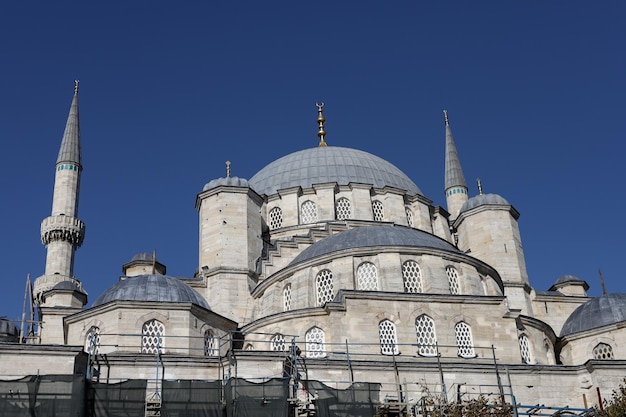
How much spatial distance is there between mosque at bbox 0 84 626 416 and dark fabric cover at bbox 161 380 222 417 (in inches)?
1.2

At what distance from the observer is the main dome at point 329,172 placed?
34.2 m

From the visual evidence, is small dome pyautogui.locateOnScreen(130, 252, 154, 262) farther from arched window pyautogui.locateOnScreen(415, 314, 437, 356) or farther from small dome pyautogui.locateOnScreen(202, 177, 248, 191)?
arched window pyautogui.locateOnScreen(415, 314, 437, 356)

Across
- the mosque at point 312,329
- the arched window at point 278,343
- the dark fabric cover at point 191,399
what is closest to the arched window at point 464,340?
the mosque at point 312,329

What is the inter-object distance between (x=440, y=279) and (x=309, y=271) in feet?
12.3

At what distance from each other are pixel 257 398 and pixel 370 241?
24.8 feet

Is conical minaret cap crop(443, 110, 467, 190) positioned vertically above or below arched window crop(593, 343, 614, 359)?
above

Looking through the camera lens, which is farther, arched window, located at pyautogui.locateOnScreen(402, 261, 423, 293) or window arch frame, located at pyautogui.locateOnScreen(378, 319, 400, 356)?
arched window, located at pyautogui.locateOnScreen(402, 261, 423, 293)

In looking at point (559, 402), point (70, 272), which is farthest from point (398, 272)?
point (70, 272)

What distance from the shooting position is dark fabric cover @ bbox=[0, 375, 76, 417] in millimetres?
17625

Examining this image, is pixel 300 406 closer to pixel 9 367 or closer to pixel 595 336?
pixel 9 367

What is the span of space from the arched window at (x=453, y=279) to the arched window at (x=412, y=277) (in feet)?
3.08

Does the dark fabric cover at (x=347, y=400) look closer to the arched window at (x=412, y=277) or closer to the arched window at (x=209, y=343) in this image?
the arched window at (x=209, y=343)

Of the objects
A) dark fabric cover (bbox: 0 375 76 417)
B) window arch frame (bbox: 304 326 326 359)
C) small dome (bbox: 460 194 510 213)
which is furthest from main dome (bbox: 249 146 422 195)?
dark fabric cover (bbox: 0 375 76 417)

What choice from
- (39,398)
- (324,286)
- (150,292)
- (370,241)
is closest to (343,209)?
(370,241)
